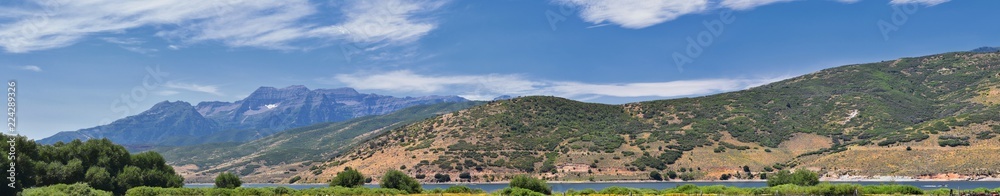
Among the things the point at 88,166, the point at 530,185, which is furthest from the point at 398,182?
the point at 88,166

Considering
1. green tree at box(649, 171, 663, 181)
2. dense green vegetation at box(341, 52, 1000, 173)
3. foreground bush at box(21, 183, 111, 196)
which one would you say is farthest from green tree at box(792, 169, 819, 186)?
foreground bush at box(21, 183, 111, 196)

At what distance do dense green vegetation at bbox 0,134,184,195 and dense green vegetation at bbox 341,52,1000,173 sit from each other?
7102cm

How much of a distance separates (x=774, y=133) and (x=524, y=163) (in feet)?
196

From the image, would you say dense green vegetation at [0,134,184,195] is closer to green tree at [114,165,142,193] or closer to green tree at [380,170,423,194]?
green tree at [114,165,142,193]

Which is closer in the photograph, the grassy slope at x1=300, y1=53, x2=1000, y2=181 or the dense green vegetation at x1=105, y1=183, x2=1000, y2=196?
the dense green vegetation at x1=105, y1=183, x2=1000, y2=196

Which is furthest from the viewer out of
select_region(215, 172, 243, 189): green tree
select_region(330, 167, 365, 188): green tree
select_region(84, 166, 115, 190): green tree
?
select_region(330, 167, 365, 188): green tree

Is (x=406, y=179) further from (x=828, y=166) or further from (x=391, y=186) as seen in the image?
(x=828, y=166)

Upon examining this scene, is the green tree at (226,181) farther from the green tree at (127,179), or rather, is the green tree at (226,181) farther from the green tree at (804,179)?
the green tree at (804,179)

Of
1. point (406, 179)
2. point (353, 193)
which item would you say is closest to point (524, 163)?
point (406, 179)

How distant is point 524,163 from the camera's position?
502ft

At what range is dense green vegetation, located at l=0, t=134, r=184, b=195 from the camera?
67312 mm

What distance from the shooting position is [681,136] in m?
171

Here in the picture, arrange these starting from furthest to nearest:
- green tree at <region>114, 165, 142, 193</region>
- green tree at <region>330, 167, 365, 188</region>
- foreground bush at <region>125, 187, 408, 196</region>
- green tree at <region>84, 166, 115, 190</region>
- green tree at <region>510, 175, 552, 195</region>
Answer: green tree at <region>330, 167, 365, 188</region> < green tree at <region>510, 175, 552, 195</region> < green tree at <region>114, 165, 142, 193</region> < green tree at <region>84, 166, 115, 190</region> < foreground bush at <region>125, 187, 408, 196</region>

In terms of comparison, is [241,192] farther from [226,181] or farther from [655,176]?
[655,176]
